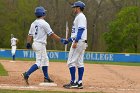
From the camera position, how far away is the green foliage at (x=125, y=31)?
4828 cm

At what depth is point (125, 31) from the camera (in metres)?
47.9

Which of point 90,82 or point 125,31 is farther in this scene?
point 125,31

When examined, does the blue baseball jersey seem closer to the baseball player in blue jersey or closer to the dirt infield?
the baseball player in blue jersey

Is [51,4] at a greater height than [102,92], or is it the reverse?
[51,4]

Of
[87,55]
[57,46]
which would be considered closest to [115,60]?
[87,55]

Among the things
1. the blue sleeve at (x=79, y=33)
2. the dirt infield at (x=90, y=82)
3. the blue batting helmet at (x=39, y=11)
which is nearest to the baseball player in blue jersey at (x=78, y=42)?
the blue sleeve at (x=79, y=33)

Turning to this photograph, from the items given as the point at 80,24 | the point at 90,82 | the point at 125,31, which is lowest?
the point at 90,82

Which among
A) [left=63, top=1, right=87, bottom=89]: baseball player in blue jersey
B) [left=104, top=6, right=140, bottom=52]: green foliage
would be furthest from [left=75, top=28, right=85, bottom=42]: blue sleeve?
[left=104, top=6, right=140, bottom=52]: green foliage

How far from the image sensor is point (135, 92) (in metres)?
9.39

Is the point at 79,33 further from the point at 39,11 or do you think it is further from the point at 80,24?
the point at 39,11

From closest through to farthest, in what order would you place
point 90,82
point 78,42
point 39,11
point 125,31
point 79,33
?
1. point 79,33
2. point 78,42
3. point 39,11
4. point 90,82
5. point 125,31

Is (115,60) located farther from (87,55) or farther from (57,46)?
(57,46)

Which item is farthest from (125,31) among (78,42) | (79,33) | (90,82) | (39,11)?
(79,33)

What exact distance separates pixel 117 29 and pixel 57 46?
12889 mm
